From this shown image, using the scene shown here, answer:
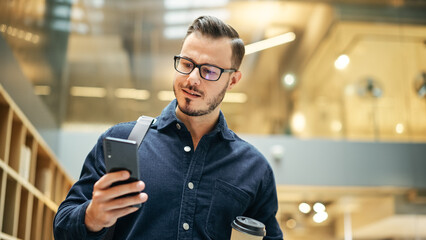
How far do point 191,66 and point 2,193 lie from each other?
92.4 inches

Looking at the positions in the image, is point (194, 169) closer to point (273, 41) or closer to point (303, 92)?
point (303, 92)

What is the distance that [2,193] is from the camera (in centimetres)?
325

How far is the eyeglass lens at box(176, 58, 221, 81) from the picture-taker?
142cm

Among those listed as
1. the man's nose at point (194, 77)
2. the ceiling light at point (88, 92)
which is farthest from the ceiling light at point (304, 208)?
the man's nose at point (194, 77)

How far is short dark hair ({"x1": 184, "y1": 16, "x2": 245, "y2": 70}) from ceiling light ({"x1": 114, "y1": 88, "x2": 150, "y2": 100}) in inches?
225

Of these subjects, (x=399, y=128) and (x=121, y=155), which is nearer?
(x=121, y=155)

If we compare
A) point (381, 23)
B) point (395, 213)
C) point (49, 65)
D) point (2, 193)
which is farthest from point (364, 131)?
point (2, 193)

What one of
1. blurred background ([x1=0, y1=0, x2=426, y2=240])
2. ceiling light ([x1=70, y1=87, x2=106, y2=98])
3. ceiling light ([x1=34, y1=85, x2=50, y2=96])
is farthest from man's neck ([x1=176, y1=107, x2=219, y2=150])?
ceiling light ([x1=70, y1=87, x2=106, y2=98])

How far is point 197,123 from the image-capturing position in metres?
1.49

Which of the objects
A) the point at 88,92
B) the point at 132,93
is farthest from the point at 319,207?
the point at 88,92

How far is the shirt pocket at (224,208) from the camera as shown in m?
1.34

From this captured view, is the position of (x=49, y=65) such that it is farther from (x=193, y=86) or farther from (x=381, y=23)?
(x=381, y=23)

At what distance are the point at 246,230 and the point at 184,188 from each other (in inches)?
8.5

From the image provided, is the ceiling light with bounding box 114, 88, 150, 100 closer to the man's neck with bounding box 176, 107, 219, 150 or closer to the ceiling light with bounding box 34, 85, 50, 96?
the ceiling light with bounding box 34, 85, 50, 96
